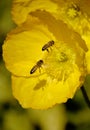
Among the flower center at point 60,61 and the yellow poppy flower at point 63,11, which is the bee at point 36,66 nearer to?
the flower center at point 60,61

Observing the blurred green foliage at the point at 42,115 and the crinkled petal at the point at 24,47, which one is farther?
the blurred green foliage at the point at 42,115

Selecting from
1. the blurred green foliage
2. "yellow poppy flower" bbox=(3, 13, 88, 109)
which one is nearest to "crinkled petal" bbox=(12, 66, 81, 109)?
"yellow poppy flower" bbox=(3, 13, 88, 109)

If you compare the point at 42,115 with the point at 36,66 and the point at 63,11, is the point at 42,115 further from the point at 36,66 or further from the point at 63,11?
the point at 63,11

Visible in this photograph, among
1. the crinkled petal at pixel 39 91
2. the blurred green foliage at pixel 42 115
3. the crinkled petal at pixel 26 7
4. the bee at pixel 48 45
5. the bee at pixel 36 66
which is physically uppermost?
the crinkled petal at pixel 26 7

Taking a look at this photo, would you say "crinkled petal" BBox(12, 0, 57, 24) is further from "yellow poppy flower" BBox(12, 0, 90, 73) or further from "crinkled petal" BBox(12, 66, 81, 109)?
"crinkled petal" BBox(12, 66, 81, 109)

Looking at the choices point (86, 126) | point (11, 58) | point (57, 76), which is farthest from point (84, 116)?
point (11, 58)

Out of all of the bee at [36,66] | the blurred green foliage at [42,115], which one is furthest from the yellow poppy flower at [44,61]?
the blurred green foliage at [42,115]
